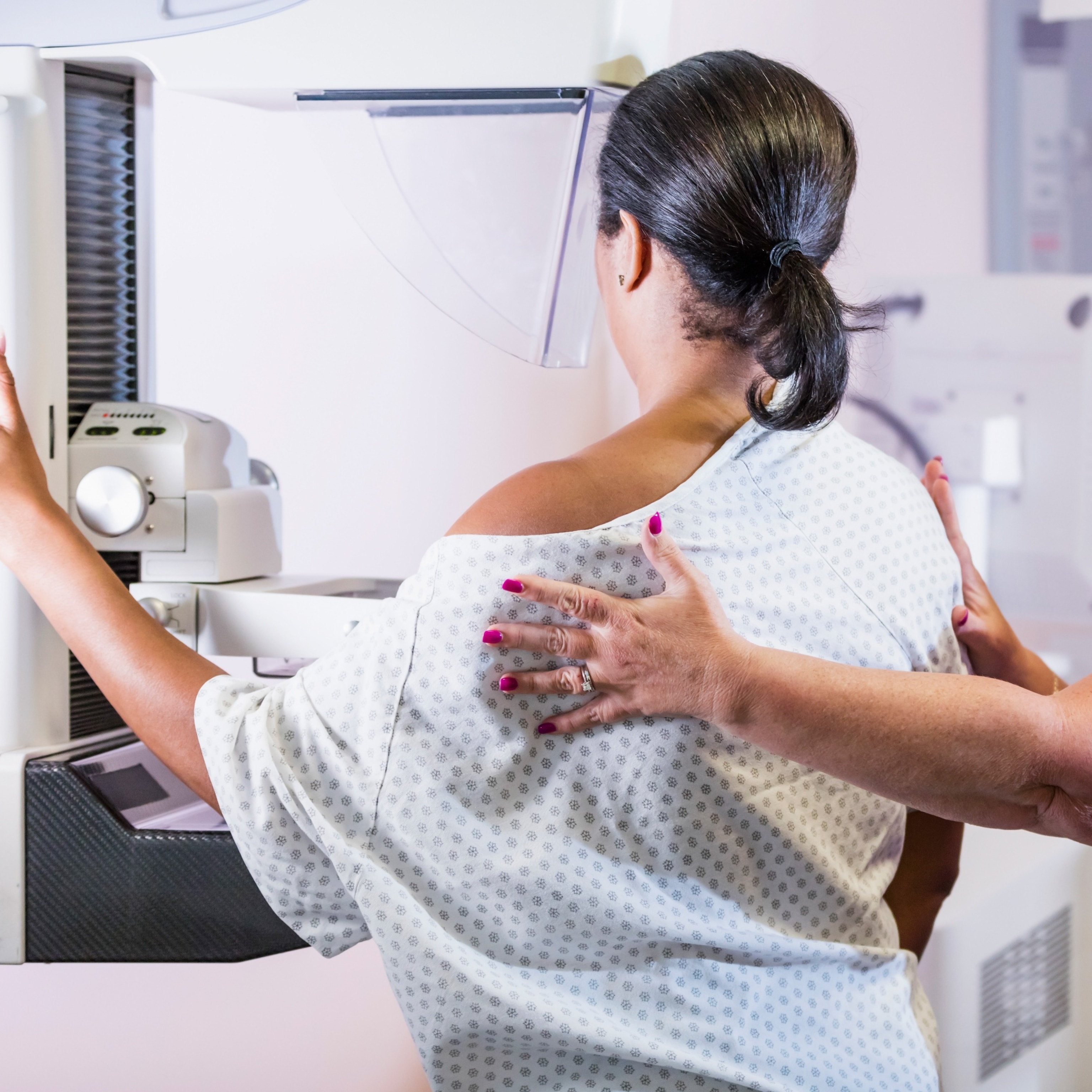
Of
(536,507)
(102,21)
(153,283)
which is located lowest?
(536,507)

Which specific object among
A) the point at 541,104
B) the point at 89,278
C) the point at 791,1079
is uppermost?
the point at 541,104

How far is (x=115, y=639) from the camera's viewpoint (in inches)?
35.6

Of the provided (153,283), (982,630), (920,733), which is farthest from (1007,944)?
(153,283)

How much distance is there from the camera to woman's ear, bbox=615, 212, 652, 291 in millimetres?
843

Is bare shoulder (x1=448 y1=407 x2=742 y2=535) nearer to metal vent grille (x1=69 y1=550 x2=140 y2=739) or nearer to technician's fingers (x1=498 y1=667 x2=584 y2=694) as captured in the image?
technician's fingers (x1=498 y1=667 x2=584 y2=694)

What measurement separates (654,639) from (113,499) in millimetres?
591

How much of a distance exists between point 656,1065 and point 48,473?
A: 74cm

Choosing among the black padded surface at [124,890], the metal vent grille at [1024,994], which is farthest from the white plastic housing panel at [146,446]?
the metal vent grille at [1024,994]

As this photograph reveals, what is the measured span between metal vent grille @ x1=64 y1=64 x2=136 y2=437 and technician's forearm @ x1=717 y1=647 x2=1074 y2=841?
76cm

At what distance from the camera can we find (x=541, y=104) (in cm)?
101

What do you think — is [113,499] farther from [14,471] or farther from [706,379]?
[706,379]

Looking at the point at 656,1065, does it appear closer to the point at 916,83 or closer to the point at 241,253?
the point at 241,253

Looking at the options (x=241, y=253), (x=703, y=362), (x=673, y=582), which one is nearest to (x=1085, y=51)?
(x=241, y=253)

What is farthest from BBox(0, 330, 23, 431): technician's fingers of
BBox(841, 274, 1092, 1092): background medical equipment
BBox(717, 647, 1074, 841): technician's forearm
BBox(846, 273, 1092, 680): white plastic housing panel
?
BBox(846, 273, 1092, 680): white plastic housing panel
